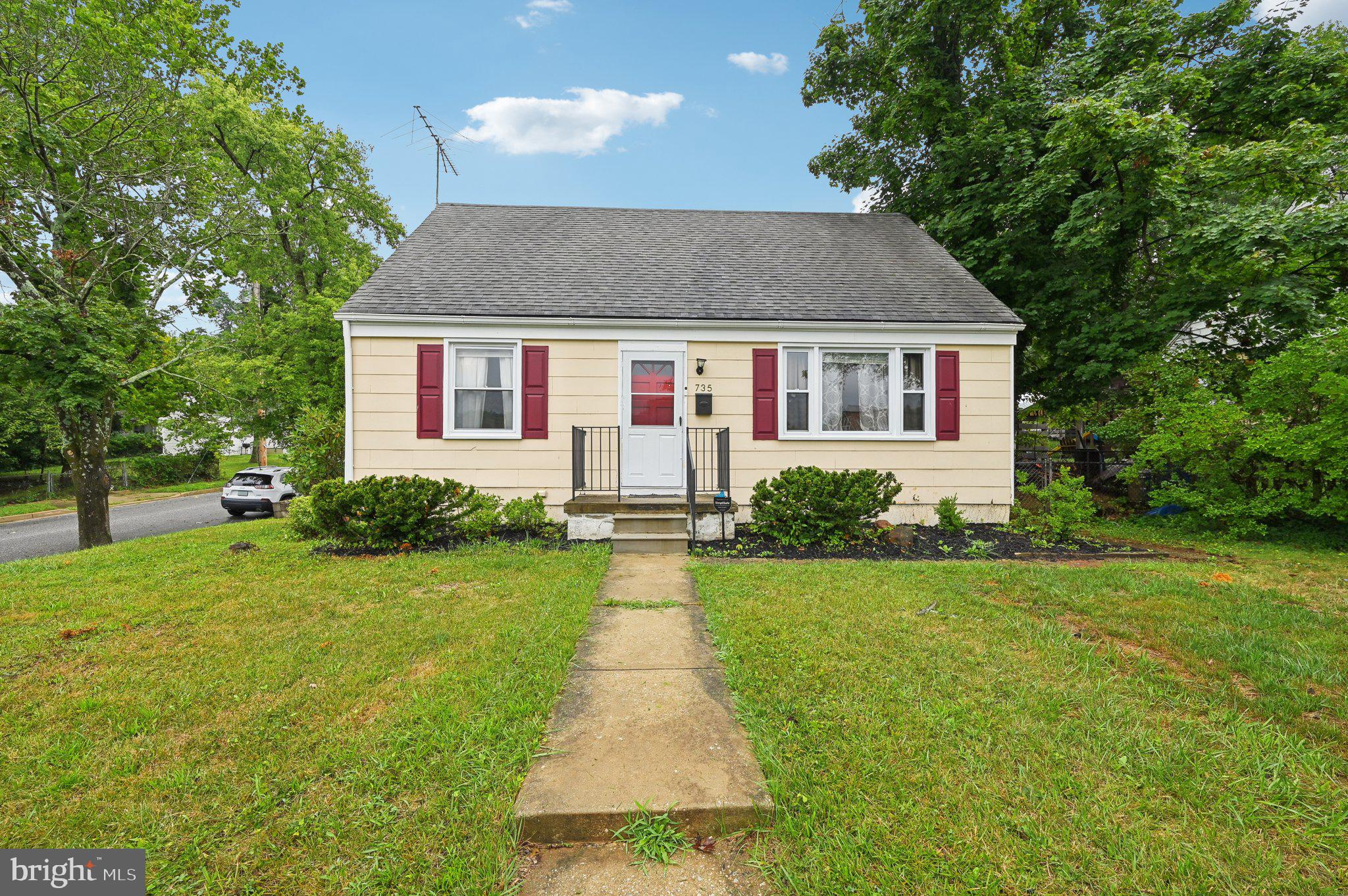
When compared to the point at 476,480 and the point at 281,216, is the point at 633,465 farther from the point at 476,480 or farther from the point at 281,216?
the point at 281,216

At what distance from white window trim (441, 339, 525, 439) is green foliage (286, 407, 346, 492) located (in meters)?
2.77

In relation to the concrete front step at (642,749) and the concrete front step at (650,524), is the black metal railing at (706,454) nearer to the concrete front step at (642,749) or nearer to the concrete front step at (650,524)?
the concrete front step at (650,524)

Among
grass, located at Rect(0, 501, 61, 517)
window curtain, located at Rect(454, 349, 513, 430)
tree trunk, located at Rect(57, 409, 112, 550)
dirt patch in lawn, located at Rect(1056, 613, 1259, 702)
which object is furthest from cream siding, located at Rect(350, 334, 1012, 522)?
grass, located at Rect(0, 501, 61, 517)

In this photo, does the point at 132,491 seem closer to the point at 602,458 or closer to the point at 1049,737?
the point at 602,458

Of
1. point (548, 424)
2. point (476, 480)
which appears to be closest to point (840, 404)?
point (548, 424)

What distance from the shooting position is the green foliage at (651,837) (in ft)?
5.81

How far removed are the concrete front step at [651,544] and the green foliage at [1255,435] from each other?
7.04 m

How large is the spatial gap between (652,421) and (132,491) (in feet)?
77.2

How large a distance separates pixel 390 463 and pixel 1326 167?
573 inches

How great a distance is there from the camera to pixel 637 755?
2281mm

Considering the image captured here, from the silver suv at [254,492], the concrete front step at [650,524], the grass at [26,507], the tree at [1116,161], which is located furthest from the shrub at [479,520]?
the grass at [26,507]

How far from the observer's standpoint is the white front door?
785cm

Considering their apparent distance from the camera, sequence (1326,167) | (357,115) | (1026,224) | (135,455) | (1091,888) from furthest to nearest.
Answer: (135,455), (357,115), (1026,224), (1326,167), (1091,888)

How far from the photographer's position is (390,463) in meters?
7.73
